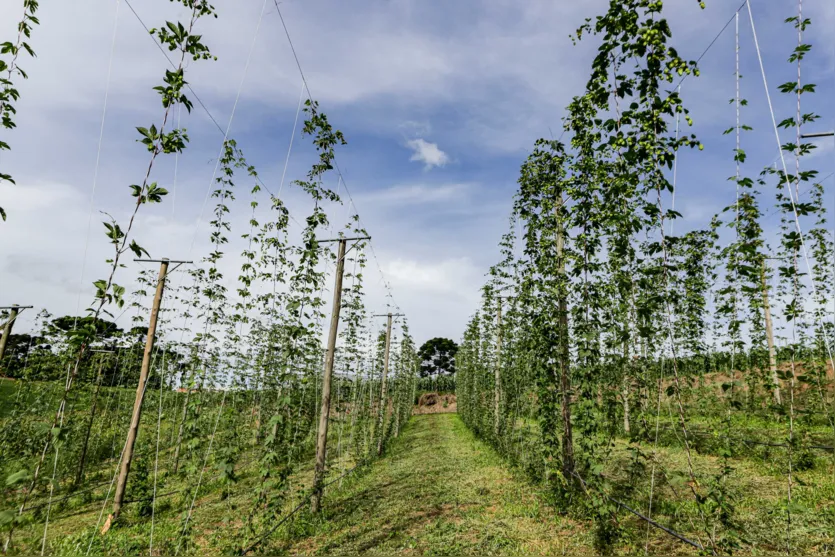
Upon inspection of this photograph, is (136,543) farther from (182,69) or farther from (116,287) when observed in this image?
(182,69)

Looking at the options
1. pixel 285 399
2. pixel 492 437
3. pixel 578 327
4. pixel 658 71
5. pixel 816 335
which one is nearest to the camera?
pixel 658 71

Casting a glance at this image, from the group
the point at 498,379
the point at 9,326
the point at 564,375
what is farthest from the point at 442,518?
the point at 498,379

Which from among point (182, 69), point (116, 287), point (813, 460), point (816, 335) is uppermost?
point (182, 69)

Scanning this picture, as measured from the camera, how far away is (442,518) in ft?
25.5

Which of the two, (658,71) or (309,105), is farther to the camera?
(309,105)

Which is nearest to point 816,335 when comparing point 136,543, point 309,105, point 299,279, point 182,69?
point 299,279

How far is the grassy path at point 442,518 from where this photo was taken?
643 centimetres

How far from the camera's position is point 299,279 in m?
7.70

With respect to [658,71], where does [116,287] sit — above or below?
below

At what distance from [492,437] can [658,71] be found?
50.6 feet

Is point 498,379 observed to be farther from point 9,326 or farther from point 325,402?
point 9,326

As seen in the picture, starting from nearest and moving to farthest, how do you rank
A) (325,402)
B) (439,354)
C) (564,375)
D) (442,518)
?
(564,375) → (442,518) → (325,402) → (439,354)

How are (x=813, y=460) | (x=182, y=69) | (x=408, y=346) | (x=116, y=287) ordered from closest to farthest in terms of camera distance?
1. (x=116, y=287)
2. (x=182, y=69)
3. (x=813, y=460)
4. (x=408, y=346)

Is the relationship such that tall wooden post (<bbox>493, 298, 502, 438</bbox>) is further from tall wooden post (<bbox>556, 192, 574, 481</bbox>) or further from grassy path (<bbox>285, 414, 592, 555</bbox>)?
tall wooden post (<bbox>556, 192, 574, 481</bbox>)
